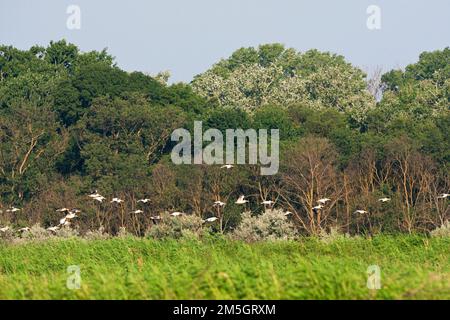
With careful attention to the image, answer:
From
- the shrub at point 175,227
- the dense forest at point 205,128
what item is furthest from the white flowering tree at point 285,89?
the shrub at point 175,227

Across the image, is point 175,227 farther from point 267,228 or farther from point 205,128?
point 205,128

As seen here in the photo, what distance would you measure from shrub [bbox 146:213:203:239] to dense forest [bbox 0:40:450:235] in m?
3.16

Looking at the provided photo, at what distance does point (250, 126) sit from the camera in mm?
59156

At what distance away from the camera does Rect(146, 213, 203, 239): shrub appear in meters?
40.4

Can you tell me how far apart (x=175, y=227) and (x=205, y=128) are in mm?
19369

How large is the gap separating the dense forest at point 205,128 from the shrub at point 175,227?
3.16 meters

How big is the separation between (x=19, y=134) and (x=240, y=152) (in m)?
12.0

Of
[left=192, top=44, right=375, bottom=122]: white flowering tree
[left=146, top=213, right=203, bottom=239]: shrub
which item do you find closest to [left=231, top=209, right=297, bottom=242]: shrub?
[left=146, top=213, right=203, bottom=239]: shrub

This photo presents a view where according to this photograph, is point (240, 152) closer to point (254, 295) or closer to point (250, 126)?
point (250, 126)

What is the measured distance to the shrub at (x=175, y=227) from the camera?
40406 millimetres

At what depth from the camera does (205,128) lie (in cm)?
5988

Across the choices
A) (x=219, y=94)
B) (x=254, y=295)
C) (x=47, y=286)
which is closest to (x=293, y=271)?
(x=254, y=295)
